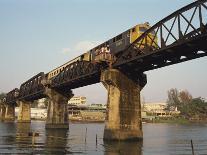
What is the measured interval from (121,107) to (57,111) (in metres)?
39.3

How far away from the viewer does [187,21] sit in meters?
35.7

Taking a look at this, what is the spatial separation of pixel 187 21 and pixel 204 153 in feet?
53.1

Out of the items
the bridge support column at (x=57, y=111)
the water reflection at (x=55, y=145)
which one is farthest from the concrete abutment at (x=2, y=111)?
the water reflection at (x=55, y=145)

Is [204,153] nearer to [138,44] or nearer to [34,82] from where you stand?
[138,44]

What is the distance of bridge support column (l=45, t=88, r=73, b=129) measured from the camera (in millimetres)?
84312

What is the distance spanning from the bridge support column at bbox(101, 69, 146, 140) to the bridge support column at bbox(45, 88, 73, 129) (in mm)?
36137

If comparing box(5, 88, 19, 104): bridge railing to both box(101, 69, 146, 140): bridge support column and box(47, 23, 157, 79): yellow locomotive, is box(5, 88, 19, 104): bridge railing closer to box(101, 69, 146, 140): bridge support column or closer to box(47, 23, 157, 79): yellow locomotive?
box(47, 23, 157, 79): yellow locomotive

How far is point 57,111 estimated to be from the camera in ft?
281

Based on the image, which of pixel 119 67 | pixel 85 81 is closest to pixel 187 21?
pixel 119 67

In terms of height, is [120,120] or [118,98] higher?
[118,98]

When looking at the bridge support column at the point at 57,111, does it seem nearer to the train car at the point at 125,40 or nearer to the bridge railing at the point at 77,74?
the bridge railing at the point at 77,74

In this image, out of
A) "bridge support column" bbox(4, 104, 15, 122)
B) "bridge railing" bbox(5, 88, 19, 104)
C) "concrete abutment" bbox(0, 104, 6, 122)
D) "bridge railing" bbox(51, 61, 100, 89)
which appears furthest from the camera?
"concrete abutment" bbox(0, 104, 6, 122)

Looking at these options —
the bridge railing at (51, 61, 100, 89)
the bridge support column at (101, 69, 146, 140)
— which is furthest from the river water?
the bridge railing at (51, 61, 100, 89)

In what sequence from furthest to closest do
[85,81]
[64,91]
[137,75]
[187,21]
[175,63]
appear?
[64,91] < [85,81] < [137,75] < [175,63] < [187,21]
